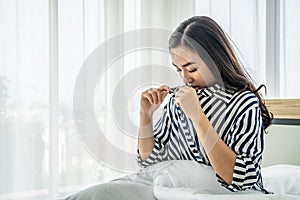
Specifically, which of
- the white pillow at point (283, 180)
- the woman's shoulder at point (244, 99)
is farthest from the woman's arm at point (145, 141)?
the white pillow at point (283, 180)

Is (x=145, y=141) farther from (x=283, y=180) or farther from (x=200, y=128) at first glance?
(x=283, y=180)

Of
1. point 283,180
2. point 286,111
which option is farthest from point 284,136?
point 283,180

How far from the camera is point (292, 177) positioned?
1.57 meters

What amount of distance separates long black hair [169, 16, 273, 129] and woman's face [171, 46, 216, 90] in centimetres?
1

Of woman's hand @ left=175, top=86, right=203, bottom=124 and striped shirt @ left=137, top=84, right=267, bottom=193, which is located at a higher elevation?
woman's hand @ left=175, top=86, right=203, bottom=124

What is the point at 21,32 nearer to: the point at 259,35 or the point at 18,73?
the point at 18,73

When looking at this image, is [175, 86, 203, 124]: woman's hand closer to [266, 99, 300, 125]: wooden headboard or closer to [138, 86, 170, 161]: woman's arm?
[138, 86, 170, 161]: woman's arm

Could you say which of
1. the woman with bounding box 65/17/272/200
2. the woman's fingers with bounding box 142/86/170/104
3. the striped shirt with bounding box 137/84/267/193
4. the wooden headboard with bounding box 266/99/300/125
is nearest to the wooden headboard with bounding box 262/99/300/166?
the wooden headboard with bounding box 266/99/300/125

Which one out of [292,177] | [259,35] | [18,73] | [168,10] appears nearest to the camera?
[292,177]

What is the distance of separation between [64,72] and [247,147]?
4.46ft

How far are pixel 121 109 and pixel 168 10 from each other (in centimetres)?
144

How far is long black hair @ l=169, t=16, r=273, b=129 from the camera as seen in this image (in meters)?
1.32

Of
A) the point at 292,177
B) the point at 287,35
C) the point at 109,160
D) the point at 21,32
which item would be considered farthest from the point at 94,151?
the point at 287,35

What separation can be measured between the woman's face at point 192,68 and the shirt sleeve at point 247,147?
0.63 feet
